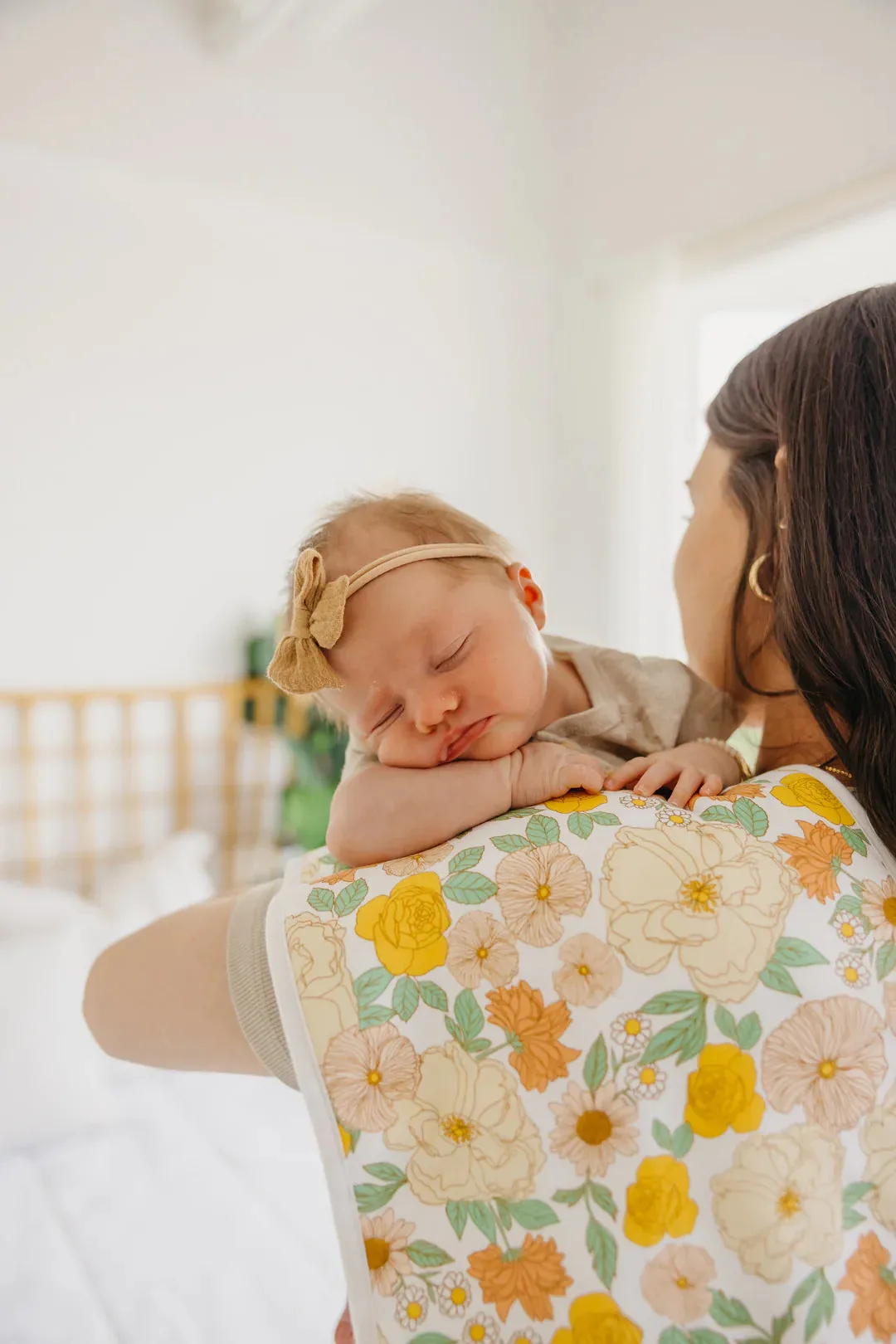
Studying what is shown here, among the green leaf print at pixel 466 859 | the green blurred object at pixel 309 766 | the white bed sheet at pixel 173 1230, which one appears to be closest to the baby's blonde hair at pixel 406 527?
the green leaf print at pixel 466 859

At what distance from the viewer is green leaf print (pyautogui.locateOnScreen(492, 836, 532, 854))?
727 millimetres

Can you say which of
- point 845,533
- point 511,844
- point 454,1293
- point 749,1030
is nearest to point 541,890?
point 511,844

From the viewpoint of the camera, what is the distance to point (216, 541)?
3.08m

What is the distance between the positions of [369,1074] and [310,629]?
46 centimetres

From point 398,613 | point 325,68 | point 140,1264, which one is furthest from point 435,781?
point 325,68

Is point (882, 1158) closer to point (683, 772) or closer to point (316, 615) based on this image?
point (683, 772)

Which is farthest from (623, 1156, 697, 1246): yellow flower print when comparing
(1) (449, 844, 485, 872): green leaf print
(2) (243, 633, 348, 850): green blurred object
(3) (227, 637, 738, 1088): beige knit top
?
(2) (243, 633, 348, 850): green blurred object

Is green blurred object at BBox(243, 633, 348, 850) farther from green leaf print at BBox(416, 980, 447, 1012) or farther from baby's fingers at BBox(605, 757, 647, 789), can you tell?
green leaf print at BBox(416, 980, 447, 1012)

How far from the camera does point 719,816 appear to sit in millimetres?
729

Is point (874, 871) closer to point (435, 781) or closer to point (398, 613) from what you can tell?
point (435, 781)

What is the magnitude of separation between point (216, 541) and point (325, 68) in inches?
61.4

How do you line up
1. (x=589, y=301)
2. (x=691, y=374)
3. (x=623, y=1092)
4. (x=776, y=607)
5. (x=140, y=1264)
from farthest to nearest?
(x=589, y=301) → (x=691, y=374) → (x=140, y=1264) → (x=776, y=607) → (x=623, y=1092)

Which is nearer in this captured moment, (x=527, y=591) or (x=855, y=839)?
(x=855, y=839)

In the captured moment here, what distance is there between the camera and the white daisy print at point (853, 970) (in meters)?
0.66
